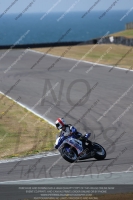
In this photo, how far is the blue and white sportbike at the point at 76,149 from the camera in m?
16.2

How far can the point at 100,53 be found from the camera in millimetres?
49062

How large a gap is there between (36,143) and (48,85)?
13919 mm

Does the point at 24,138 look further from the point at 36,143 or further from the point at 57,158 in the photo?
the point at 57,158

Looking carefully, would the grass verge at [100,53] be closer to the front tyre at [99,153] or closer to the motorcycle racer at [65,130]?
the front tyre at [99,153]

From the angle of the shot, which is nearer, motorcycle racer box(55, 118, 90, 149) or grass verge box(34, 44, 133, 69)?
motorcycle racer box(55, 118, 90, 149)

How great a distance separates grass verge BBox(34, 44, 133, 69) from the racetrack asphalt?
6.15ft

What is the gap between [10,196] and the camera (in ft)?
41.6


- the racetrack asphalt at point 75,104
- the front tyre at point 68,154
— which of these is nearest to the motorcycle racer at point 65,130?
the front tyre at point 68,154

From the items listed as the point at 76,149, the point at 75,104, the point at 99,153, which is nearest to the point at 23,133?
the point at 75,104

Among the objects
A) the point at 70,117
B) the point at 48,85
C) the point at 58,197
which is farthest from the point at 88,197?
the point at 48,85

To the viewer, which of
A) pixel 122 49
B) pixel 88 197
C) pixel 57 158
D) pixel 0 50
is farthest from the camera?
pixel 0 50

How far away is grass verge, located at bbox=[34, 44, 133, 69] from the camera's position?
43.6m

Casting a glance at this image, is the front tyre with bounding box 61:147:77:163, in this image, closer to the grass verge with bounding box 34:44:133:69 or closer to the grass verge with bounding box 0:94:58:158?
the grass verge with bounding box 0:94:58:158

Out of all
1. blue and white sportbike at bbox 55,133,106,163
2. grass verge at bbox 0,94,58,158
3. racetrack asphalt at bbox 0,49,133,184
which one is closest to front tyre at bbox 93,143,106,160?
blue and white sportbike at bbox 55,133,106,163
